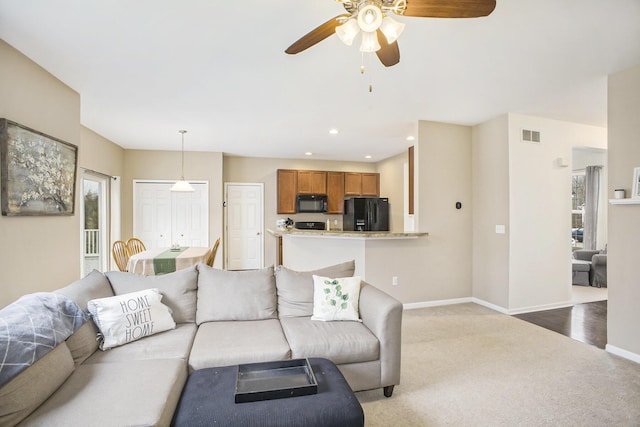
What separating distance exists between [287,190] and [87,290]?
4850 millimetres

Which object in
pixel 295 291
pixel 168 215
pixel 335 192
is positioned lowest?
pixel 295 291

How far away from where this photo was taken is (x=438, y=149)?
4328 millimetres

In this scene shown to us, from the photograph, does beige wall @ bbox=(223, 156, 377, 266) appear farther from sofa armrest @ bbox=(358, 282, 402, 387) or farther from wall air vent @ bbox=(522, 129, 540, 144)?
sofa armrest @ bbox=(358, 282, 402, 387)

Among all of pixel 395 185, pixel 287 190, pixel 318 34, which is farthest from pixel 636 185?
pixel 287 190

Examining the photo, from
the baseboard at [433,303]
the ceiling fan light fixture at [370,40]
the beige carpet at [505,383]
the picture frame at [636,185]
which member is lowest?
the beige carpet at [505,383]

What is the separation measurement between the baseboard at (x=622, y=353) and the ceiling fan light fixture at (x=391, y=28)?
11.1 ft

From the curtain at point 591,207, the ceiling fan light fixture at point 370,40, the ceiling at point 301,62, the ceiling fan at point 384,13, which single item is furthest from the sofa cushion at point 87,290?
Result: the curtain at point 591,207

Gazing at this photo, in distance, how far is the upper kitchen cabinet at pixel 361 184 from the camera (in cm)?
715

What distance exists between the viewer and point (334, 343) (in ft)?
6.80

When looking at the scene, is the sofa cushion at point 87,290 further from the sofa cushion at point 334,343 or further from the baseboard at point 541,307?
the baseboard at point 541,307

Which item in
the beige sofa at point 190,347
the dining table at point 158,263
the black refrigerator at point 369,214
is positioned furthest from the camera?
the black refrigerator at point 369,214

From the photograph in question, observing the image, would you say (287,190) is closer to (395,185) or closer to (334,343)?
(395,185)

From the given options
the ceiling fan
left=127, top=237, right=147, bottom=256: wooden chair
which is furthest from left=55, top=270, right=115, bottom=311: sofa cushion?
left=127, top=237, right=147, bottom=256: wooden chair

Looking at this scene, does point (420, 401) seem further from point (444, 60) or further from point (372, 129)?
point (372, 129)
